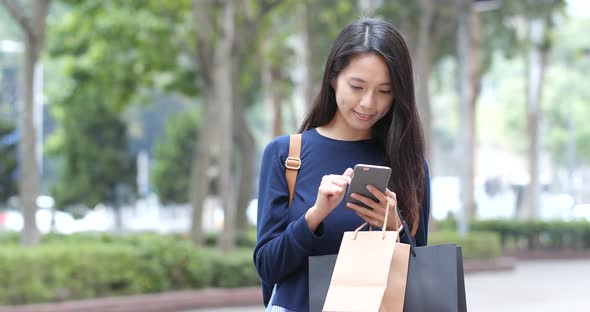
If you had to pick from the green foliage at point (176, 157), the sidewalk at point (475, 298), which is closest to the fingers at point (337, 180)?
the sidewalk at point (475, 298)

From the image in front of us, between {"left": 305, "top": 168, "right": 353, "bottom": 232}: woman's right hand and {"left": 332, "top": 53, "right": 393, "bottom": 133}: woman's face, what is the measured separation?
0.18 m

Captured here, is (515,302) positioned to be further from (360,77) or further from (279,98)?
(360,77)

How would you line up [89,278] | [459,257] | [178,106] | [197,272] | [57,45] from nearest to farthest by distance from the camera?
[459,257] → [89,278] → [197,272] → [57,45] → [178,106]

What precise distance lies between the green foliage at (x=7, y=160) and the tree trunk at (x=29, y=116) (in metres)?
10.00

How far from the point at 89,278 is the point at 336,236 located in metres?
10.5

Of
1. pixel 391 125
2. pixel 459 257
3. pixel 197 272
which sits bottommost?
pixel 197 272

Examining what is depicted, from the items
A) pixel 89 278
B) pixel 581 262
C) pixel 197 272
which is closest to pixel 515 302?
pixel 197 272

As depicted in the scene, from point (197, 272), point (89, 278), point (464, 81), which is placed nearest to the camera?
point (89, 278)

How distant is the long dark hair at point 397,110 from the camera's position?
3.00m

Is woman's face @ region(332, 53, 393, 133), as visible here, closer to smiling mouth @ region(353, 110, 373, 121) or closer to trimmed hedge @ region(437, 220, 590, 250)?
smiling mouth @ region(353, 110, 373, 121)

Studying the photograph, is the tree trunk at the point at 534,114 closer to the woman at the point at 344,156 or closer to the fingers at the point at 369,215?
the woman at the point at 344,156

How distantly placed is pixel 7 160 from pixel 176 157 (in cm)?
942

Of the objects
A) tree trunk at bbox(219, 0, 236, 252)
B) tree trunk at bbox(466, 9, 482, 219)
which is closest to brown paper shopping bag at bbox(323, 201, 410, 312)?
tree trunk at bbox(219, 0, 236, 252)

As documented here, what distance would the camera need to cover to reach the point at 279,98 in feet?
81.1
